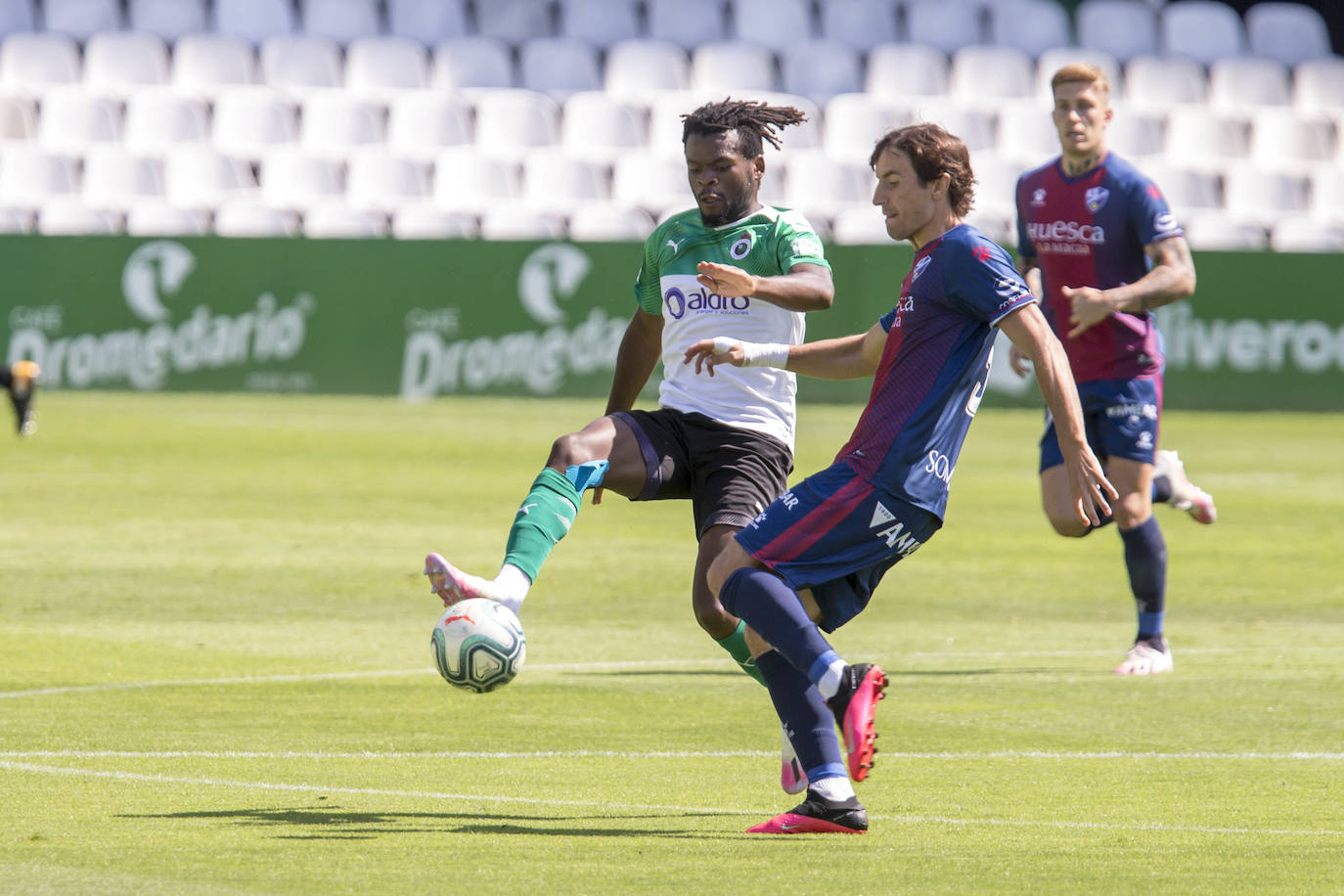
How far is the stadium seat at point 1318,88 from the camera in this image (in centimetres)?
3177

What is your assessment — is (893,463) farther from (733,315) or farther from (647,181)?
(647,181)

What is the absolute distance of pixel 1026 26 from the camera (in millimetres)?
32344

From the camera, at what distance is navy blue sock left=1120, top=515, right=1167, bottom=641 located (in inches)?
352

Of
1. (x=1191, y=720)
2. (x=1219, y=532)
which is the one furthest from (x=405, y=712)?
(x=1219, y=532)

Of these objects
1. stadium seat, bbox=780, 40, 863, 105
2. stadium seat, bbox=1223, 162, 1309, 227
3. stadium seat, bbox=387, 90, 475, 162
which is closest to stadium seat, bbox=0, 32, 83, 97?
stadium seat, bbox=387, 90, 475, 162

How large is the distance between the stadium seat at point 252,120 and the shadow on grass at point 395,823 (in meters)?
23.4

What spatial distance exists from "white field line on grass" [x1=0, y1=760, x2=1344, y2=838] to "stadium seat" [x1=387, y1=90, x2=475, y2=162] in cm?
2297

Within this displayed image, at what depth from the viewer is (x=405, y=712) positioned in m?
7.55

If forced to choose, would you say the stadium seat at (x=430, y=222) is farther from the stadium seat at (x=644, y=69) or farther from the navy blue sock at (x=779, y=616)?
the navy blue sock at (x=779, y=616)

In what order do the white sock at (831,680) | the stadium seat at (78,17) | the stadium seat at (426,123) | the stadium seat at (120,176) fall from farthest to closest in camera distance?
the stadium seat at (78,17)
the stadium seat at (426,123)
the stadium seat at (120,176)
the white sock at (831,680)

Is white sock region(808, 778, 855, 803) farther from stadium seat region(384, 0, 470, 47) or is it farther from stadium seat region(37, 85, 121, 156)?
stadium seat region(384, 0, 470, 47)

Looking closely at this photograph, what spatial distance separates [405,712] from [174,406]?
16.2 meters

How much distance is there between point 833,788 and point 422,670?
3493 millimetres

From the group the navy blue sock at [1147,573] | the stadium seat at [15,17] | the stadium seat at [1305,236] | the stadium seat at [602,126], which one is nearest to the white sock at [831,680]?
the navy blue sock at [1147,573]
